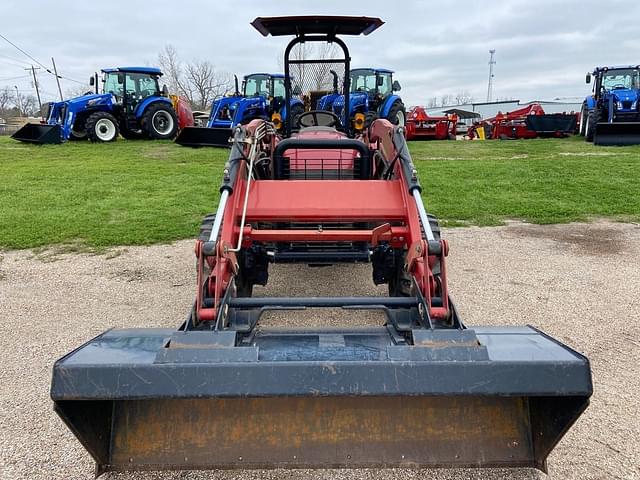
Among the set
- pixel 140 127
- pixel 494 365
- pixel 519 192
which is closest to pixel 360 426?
pixel 494 365

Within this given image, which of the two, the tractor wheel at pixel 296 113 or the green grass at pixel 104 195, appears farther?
the green grass at pixel 104 195

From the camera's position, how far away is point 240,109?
1733cm

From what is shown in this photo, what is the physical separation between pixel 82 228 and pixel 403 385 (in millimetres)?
6284

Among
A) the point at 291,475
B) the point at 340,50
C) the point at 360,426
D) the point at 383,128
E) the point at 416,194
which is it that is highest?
the point at 340,50

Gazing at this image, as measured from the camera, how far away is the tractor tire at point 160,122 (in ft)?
60.4

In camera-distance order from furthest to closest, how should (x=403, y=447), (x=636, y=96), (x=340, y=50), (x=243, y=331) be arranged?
(x=636, y=96), (x=340, y=50), (x=243, y=331), (x=403, y=447)

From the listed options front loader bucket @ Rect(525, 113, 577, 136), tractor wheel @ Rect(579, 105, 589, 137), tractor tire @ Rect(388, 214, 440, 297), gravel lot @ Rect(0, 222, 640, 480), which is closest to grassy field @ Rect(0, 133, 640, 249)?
gravel lot @ Rect(0, 222, 640, 480)

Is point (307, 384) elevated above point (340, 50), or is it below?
below

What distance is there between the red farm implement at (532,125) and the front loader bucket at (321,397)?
21.0 metres

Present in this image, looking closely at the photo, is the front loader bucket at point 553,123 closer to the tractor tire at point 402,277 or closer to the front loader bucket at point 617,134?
the front loader bucket at point 617,134

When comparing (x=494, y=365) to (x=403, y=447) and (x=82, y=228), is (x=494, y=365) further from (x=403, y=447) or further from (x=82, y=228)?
(x=82, y=228)

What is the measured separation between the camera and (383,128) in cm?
446

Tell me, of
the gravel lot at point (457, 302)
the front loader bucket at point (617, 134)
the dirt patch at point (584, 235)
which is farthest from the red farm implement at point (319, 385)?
the front loader bucket at point (617, 134)

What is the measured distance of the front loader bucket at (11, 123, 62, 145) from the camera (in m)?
16.9
